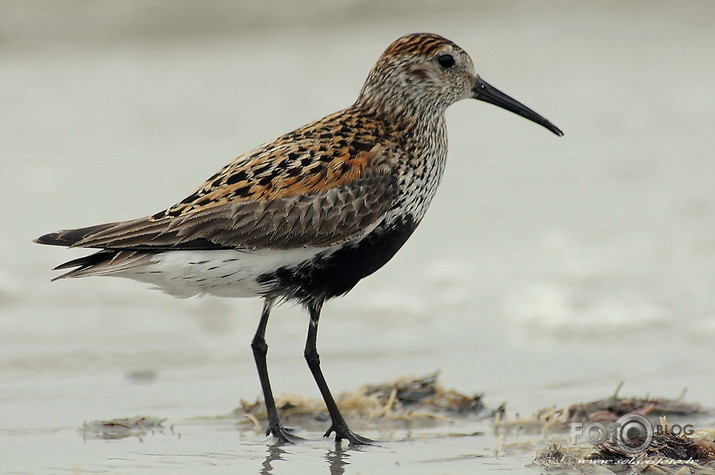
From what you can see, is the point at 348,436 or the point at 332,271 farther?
the point at 332,271

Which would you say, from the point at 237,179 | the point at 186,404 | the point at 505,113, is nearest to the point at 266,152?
the point at 237,179

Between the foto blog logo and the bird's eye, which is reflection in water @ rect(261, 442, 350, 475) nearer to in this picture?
the foto blog logo

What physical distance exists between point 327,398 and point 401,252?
11.9 ft

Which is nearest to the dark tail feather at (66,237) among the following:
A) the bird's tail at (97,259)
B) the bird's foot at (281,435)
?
the bird's tail at (97,259)

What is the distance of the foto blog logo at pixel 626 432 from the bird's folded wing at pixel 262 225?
58.0 inches

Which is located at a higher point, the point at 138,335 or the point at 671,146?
the point at 671,146

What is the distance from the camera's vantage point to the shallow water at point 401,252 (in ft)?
22.1

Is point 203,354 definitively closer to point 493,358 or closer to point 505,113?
point 493,358

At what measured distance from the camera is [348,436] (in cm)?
600

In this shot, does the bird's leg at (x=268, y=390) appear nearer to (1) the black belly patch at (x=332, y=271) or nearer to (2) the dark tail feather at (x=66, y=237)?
(1) the black belly patch at (x=332, y=271)

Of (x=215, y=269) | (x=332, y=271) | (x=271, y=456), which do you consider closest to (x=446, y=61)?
(x=332, y=271)

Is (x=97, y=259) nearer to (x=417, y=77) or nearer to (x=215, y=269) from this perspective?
(x=215, y=269)

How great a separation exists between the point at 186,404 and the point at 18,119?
7.19 meters

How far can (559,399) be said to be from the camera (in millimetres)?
6871
